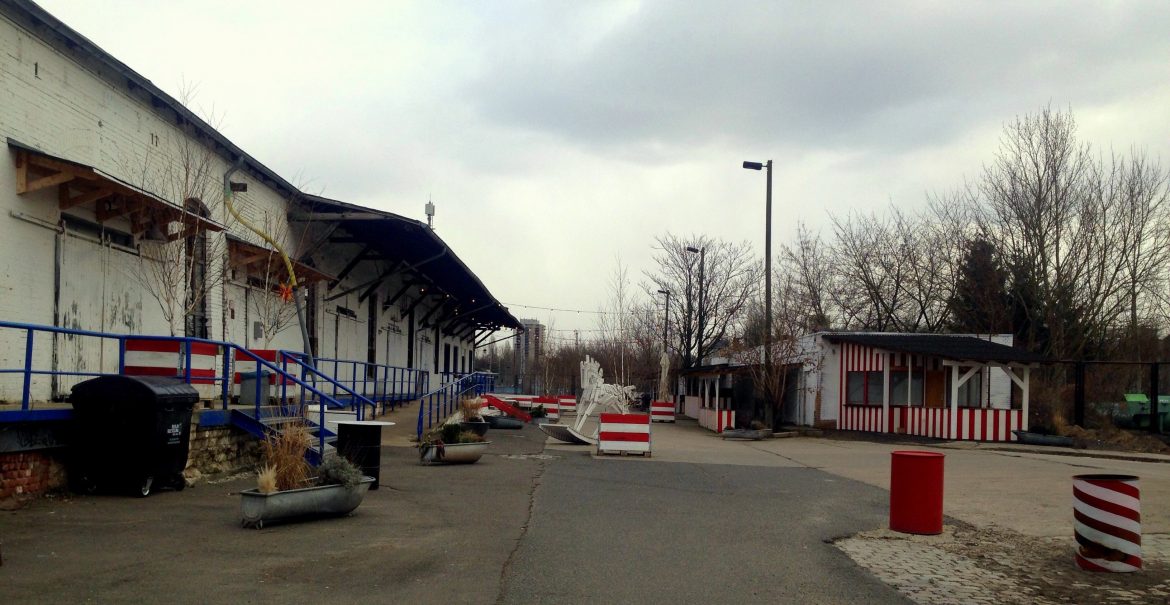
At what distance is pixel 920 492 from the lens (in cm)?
1031

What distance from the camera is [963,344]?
95.0 feet

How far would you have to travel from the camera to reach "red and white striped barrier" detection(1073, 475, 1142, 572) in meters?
8.28

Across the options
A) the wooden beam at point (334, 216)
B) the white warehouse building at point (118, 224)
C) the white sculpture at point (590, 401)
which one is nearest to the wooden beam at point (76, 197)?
the white warehouse building at point (118, 224)

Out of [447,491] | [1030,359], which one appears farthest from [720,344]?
[447,491]

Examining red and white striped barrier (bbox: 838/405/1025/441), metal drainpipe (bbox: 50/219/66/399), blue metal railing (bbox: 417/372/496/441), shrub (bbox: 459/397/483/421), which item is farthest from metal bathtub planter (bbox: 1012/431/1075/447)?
metal drainpipe (bbox: 50/219/66/399)

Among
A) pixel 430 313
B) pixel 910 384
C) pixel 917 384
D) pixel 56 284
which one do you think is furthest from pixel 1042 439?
pixel 430 313

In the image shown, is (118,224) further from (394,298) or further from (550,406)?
(550,406)

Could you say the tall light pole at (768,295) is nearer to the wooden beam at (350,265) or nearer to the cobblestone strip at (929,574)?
the wooden beam at (350,265)

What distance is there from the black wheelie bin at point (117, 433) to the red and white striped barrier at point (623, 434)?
1078 cm

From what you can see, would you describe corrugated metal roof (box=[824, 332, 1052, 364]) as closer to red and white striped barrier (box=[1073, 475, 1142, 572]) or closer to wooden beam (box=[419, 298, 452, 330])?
red and white striped barrier (box=[1073, 475, 1142, 572])

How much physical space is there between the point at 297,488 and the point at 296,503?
0.77 feet

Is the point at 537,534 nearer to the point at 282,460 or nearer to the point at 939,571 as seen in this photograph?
the point at 282,460

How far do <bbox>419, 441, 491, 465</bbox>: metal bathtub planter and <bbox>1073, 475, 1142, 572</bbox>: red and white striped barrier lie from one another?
11112 mm

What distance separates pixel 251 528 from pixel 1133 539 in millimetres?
8540
